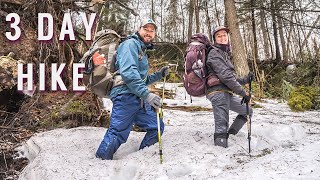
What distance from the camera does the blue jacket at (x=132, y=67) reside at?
3.93 meters

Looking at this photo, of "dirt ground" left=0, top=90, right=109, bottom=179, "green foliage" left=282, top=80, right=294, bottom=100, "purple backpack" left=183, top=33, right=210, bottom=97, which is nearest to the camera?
"purple backpack" left=183, top=33, right=210, bottom=97

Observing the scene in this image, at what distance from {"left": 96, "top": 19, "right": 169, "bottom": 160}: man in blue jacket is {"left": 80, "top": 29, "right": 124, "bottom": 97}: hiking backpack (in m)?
0.10

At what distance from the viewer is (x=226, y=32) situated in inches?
180

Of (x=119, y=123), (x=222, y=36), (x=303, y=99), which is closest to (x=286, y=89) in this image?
(x=303, y=99)

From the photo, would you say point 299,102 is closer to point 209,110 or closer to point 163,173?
point 209,110

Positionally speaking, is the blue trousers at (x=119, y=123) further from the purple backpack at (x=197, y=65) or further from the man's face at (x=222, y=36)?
the man's face at (x=222, y=36)

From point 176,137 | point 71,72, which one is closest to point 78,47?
Answer: point 71,72

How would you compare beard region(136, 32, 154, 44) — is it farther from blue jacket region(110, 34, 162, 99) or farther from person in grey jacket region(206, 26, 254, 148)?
person in grey jacket region(206, 26, 254, 148)

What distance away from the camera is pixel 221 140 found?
4.34 metres

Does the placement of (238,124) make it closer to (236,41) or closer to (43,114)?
(43,114)

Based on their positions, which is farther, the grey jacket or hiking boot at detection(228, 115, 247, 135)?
hiking boot at detection(228, 115, 247, 135)

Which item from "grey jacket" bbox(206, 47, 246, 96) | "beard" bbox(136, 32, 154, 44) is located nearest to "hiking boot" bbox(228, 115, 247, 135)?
"grey jacket" bbox(206, 47, 246, 96)

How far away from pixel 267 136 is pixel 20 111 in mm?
4209

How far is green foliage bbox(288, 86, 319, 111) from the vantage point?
26.9ft
